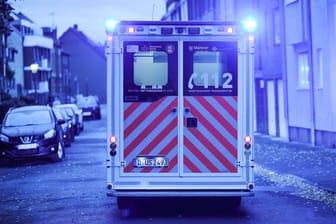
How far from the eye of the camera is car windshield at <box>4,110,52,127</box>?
1977 centimetres

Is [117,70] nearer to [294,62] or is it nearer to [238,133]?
[238,133]

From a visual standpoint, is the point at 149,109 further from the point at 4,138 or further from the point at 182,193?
the point at 4,138

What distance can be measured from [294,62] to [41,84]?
181ft

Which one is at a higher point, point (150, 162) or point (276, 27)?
point (276, 27)

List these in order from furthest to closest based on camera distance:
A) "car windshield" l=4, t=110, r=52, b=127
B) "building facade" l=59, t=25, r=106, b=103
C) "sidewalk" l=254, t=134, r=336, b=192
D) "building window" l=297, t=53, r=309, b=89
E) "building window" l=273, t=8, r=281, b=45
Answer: "building facade" l=59, t=25, r=106, b=103, "building window" l=273, t=8, r=281, b=45, "building window" l=297, t=53, r=309, b=89, "car windshield" l=4, t=110, r=52, b=127, "sidewalk" l=254, t=134, r=336, b=192

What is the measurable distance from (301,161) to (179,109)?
26.2 ft

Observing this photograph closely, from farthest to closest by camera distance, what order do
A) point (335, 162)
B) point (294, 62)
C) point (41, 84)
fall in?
point (41, 84) → point (294, 62) → point (335, 162)

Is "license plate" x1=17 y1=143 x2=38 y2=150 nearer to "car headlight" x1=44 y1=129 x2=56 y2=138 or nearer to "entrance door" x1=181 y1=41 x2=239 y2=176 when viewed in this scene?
"car headlight" x1=44 y1=129 x2=56 y2=138

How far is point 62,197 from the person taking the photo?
12148 millimetres

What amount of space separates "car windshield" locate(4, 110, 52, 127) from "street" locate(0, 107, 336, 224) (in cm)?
453

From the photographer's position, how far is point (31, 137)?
734 inches

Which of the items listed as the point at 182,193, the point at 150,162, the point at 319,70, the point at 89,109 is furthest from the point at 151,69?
the point at 89,109

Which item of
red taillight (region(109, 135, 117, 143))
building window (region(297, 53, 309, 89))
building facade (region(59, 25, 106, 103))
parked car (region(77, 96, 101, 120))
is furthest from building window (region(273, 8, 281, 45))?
A: building facade (region(59, 25, 106, 103))

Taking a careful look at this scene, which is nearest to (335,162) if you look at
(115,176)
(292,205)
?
(292,205)
